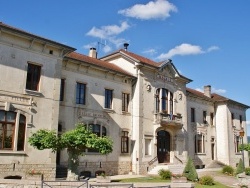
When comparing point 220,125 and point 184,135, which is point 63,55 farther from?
point 220,125

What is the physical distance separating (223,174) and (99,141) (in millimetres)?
17574

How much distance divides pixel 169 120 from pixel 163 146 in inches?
106

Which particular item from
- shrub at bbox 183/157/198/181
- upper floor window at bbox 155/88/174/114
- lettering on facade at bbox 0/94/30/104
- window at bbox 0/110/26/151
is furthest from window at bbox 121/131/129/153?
lettering on facade at bbox 0/94/30/104

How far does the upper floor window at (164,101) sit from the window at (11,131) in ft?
46.0

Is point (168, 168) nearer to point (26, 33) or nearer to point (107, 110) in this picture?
point (107, 110)

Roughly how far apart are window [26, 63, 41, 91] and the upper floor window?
503 inches

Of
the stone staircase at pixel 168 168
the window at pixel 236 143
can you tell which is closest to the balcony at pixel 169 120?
the stone staircase at pixel 168 168

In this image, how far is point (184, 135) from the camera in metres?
31.6

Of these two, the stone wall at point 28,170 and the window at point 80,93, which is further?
the window at point 80,93

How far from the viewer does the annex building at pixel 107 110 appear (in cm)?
1820

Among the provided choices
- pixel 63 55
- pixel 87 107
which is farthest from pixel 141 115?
pixel 63 55

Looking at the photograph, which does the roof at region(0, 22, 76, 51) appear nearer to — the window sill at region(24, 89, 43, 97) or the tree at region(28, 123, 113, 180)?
the window sill at region(24, 89, 43, 97)

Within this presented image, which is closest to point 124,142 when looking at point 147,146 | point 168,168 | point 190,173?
point 147,146

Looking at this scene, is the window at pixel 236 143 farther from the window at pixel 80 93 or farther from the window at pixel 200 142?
the window at pixel 80 93
